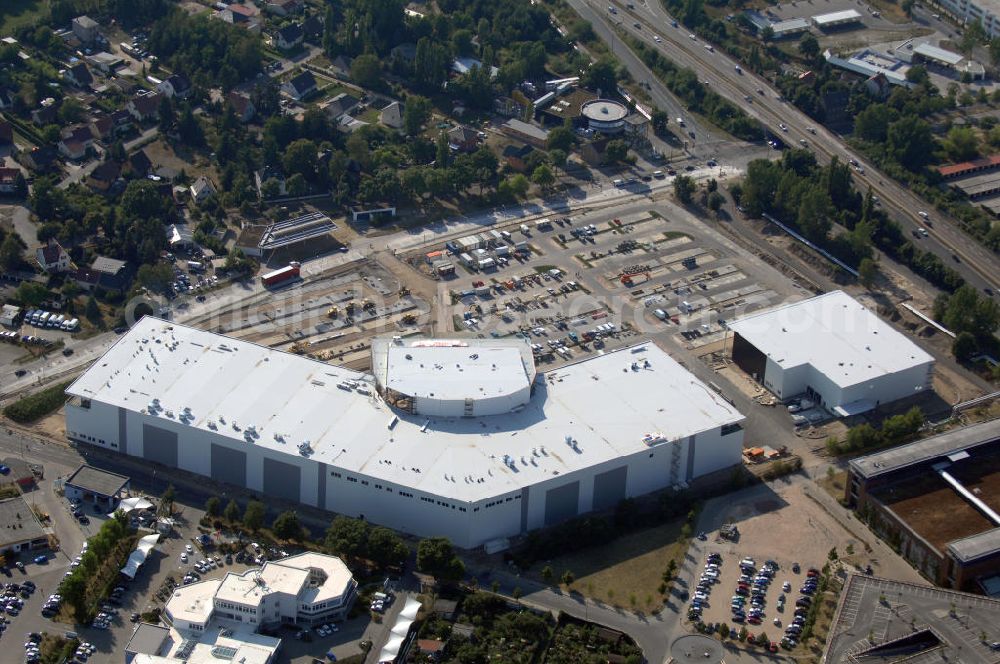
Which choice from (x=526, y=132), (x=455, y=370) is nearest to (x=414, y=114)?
(x=526, y=132)

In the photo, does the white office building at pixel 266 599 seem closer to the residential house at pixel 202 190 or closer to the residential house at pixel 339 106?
the residential house at pixel 202 190

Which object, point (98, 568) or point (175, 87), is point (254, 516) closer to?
Answer: point (98, 568)

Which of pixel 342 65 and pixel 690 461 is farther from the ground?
pixel 342 65

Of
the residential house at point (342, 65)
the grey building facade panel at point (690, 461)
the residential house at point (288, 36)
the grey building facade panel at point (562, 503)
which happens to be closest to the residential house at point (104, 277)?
the grey building facade panel at point (562, 503)

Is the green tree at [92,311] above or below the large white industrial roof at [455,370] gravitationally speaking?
below

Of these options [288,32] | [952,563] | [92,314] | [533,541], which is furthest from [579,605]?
[288,32]

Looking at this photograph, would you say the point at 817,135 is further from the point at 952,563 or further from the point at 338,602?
the point at 338,602
